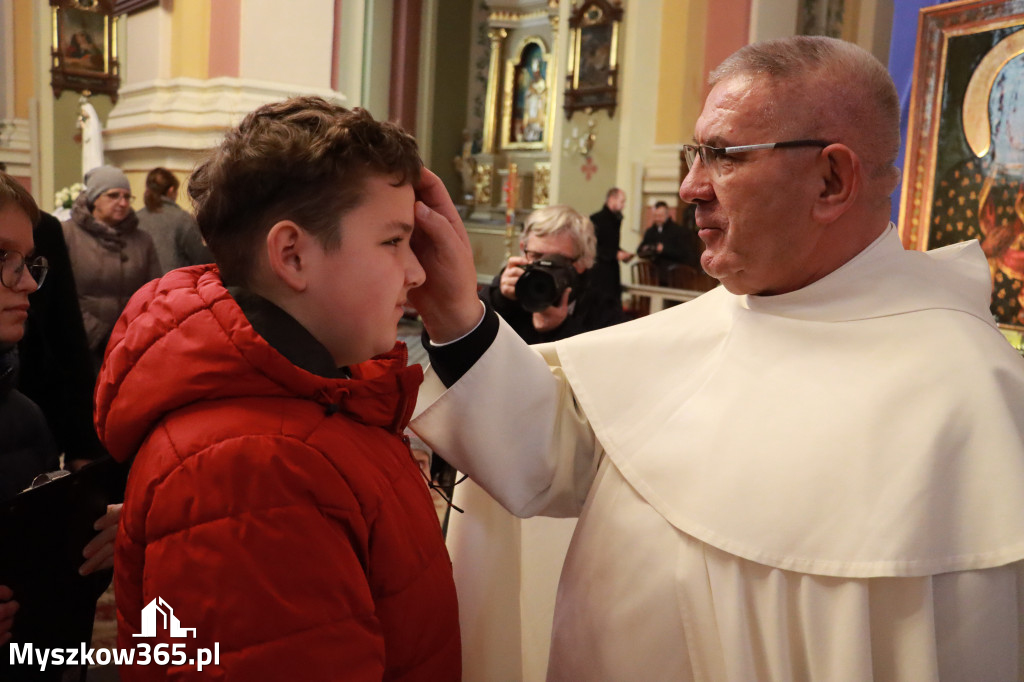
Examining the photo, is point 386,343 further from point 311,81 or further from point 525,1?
point 525,1

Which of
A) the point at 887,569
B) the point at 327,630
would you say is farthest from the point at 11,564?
the point at 887,569

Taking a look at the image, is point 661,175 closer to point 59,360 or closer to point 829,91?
point 59,360

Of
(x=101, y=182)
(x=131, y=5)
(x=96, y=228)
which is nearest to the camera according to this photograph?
(x=96, y=228)

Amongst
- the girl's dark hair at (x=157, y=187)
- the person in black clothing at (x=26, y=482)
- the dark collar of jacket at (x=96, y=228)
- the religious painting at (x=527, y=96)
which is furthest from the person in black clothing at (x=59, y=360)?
the religious painting at (x=527, y=96)

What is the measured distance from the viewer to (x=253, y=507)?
102cm

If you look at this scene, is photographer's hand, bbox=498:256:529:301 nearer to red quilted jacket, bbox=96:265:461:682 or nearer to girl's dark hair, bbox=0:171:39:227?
girl's dark hair, bbox=0:171:39:227

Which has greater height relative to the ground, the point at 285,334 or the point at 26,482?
the point at 285,334

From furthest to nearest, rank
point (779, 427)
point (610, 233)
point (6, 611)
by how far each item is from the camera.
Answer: point (610, 233), point (779, 427), point (6, 611)

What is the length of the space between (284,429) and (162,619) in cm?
25

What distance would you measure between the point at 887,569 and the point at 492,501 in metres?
0.76

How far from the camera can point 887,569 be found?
50.0 inches

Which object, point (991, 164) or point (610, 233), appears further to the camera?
point (610, 233)

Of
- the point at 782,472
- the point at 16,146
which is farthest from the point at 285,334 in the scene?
the point at 16,146

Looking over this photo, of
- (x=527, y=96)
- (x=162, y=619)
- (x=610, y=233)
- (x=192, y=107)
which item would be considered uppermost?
(x=527, y=96)
